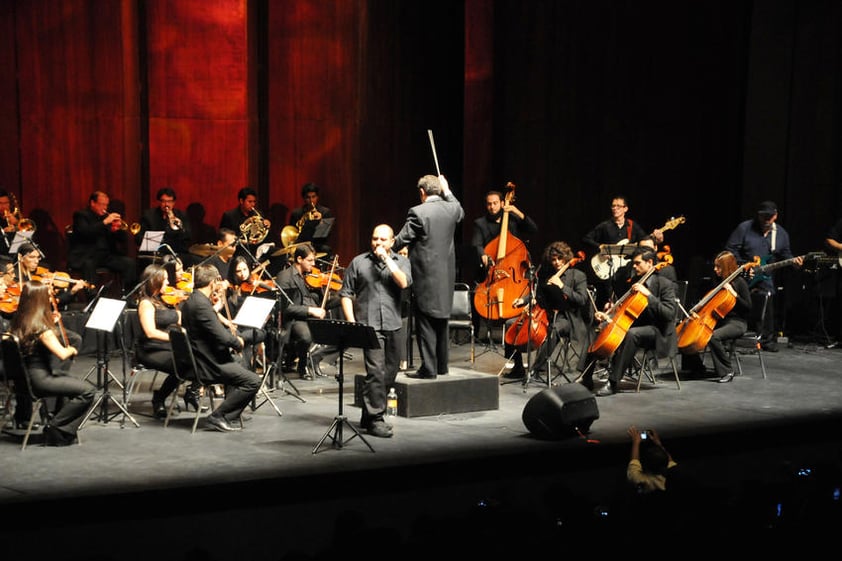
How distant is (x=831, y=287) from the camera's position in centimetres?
1196

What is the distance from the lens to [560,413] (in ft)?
23.8

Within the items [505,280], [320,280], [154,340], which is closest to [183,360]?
[154,340]

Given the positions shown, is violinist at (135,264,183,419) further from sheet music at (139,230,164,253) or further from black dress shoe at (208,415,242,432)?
sheet music at (139,230,164,253)

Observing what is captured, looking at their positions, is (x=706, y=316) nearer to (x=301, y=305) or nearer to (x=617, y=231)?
(x=617, y=231)

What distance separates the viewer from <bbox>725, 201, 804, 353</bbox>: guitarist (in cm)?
1135

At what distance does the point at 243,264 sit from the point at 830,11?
767cm

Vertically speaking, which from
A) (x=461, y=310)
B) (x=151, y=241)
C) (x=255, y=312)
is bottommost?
(x=461, y=310)

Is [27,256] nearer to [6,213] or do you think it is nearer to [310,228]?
[6,213]

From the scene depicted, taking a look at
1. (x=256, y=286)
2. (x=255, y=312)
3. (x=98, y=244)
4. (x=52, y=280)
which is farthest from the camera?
(x=98, y=244)

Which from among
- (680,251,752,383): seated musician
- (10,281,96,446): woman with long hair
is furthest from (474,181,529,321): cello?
(10,281,96,446): woman with long hair

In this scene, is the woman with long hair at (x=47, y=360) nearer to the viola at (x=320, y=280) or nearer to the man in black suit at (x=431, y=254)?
the man in black suit at (x=431, y=254)

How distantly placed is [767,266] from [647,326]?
245 centimetres

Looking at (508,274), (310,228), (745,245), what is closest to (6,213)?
(310,228)

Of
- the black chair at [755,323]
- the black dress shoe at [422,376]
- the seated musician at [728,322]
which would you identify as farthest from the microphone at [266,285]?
the black chair at [755,323]
